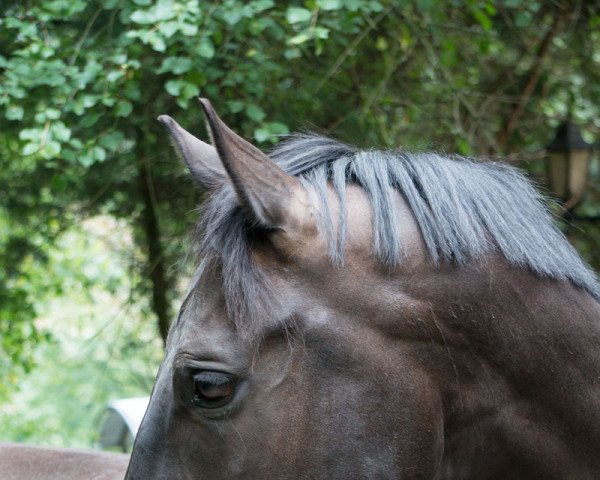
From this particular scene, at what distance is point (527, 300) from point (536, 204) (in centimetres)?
24

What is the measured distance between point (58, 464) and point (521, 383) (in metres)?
1.70

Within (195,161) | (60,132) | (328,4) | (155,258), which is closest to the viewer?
(195,161)

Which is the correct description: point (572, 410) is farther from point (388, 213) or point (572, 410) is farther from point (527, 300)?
point (388, 213)

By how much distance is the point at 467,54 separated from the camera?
491 cm

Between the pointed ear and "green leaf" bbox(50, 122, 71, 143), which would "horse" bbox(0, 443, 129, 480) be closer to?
"green leaf" bbox(50, 122, 71, 143)

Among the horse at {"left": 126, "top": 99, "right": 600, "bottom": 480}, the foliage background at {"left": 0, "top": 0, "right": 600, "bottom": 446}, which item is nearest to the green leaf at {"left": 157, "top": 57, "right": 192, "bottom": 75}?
the foliage background at {"left": 0, "top": 0, "right": 600, "bottom": 446}

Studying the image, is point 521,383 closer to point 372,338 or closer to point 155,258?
point 372,338

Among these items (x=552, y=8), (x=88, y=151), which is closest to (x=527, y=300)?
(x=88, y=151)

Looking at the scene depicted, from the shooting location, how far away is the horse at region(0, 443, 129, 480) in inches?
103

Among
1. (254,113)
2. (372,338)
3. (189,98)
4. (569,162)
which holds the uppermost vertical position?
(372,338)

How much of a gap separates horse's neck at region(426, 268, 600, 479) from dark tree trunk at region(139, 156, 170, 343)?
10.7 ft

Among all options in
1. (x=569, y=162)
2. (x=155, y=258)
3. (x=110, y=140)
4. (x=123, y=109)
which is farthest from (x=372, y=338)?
(x=569, y=162)

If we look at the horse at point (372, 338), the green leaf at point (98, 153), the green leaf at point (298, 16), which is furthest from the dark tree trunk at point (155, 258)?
the horse at point (372, 338)

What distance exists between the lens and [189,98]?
3043mm
